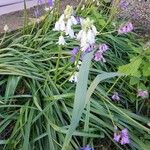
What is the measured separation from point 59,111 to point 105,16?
1238 millimetres

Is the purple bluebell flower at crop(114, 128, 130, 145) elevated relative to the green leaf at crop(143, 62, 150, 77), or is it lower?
lower

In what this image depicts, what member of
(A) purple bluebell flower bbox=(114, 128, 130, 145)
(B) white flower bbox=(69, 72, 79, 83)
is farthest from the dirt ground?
(A) purple bluebell flower bbox=(114, 128, 130, 145)

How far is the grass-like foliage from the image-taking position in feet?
6.34

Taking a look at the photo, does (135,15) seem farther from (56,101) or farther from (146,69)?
(56,101)

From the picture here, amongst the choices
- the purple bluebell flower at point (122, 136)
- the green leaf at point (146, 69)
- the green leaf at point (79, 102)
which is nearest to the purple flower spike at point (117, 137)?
the purple bluebell flower at point (122, 136)

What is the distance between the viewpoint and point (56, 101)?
6.88 ft

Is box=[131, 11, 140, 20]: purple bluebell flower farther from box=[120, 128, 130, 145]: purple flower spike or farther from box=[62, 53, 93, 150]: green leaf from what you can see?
box=[62, 53, 93, 150]: green leaf

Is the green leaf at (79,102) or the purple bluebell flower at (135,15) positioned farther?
the purple bluebell flower at (135,15)

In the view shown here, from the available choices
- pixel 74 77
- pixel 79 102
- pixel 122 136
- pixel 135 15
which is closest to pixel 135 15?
pixel 135 15

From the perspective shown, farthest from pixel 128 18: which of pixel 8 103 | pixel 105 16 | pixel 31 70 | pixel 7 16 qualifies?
pixel 8 103

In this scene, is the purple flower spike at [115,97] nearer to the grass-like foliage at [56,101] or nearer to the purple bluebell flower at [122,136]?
the grass-like foliage at [56,101]

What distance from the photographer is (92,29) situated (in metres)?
1.63

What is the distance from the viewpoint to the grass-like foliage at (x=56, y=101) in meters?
1.93

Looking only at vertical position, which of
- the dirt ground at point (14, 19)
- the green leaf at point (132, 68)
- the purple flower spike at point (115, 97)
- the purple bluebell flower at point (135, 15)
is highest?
the dirt ground at point (14, 19)
